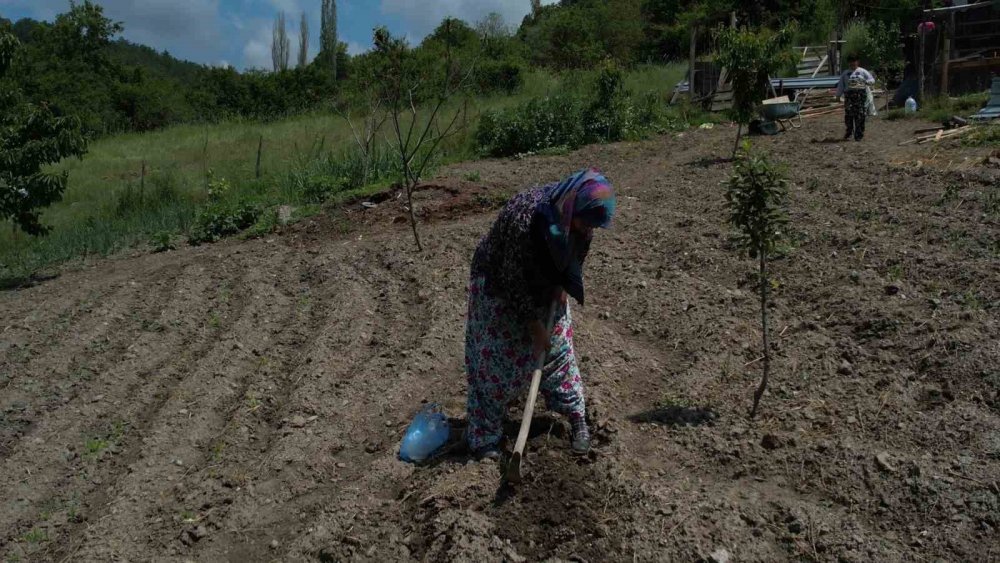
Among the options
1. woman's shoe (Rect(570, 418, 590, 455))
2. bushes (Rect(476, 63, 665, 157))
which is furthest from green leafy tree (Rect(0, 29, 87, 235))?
woman's shoe (Rect(570, 418, 590, 455))

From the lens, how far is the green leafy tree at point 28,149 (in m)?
9.10

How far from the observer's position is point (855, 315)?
5.07 metres

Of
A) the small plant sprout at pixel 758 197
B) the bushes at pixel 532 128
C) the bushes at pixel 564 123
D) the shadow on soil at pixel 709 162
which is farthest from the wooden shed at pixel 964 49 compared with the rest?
the small plant sprout at pixel 758 197

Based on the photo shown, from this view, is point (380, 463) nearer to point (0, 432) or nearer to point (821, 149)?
point (0, 432)

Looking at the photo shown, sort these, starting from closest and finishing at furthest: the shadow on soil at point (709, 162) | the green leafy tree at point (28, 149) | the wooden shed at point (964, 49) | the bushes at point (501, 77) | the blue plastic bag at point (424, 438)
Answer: the blue plastic bag at point (424, 438)
the green leafy tree at point (28, 149)
the shadow on soil at point (709, 162)
the wooden shed at point (964, 49)
the bushes at point (501, 77)

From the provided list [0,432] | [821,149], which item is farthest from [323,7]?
[0,432]

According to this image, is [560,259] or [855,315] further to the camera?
[855,315]

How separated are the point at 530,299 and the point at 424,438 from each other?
1085 mm

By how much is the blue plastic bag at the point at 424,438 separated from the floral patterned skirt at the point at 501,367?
235 mm

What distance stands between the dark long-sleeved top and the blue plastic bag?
885 millimetres

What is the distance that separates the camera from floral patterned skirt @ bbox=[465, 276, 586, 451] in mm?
3705

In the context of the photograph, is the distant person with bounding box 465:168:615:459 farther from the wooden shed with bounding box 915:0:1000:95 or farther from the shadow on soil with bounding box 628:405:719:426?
the wooden shed with bounding box 915:0:1000:95

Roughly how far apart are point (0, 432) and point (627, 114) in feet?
40.2

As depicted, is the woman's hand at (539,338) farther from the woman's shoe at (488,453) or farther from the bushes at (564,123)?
the bushes at (564,123)
